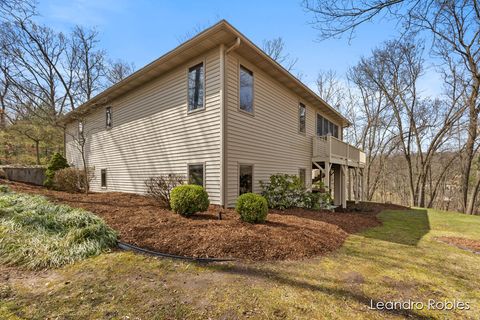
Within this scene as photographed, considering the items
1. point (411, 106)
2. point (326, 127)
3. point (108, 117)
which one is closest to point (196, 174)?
point (108, 117)

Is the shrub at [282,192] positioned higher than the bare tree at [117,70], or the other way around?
the bare tree at [117,70]

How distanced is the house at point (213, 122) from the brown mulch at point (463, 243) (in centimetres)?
528

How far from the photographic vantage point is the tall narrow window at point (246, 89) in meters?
8.10

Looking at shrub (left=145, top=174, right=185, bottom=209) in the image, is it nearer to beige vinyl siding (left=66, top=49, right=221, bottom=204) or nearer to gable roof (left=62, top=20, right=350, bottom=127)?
beige vinyl siding (left=66, top=49, right=221, bottom=204)

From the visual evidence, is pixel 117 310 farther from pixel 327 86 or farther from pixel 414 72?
pixel 327 86

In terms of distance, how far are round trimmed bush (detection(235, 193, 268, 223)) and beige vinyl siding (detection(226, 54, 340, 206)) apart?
168cm

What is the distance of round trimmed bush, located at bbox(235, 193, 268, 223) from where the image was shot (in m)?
5.63

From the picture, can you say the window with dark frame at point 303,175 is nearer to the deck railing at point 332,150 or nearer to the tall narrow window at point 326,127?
the deck railing at point 332,150

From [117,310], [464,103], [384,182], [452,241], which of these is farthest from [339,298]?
[384,182]

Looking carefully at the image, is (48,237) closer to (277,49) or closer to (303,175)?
(303,175)

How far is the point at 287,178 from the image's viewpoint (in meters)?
9.31

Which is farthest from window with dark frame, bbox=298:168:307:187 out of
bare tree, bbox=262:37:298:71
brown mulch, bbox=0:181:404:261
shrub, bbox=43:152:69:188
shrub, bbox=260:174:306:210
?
shrub, bbox=43:152:69:188

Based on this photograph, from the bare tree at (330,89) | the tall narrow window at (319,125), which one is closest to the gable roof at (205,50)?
the tall narrow window at (319,125)

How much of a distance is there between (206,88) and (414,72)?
61.4ft
